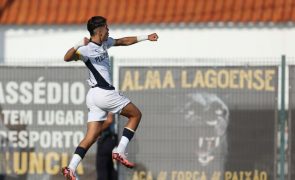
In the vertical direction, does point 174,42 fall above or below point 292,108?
above

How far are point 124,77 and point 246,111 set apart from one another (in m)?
2.07

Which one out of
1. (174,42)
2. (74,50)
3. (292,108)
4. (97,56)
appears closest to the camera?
(74,50)

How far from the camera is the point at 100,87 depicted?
15.3m

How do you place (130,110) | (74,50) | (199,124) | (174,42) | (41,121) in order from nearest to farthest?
(74,50), (130,110), (199,124), (41,121), (174,42)

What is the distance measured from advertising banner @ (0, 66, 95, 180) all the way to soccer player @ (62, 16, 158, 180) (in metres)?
3.35

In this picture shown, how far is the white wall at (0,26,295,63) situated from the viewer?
21672 millimetres

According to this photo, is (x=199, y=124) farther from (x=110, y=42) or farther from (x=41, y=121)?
(x=110, y=42)

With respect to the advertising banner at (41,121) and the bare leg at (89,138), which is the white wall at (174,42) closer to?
the advertising banner at (41,121)

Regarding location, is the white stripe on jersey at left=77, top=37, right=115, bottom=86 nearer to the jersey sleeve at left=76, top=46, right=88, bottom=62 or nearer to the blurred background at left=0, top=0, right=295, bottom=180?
the jersey sleeve at left=76, top=46, right=88, bottom=62

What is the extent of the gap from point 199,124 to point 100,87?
12.6 ft

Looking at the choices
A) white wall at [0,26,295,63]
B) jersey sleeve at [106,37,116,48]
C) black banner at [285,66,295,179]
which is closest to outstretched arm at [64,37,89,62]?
jersey sleeve at [106,37,116,48]

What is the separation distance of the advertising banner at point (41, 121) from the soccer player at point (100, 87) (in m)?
3.35

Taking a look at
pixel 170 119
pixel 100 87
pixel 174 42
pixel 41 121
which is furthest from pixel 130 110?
pixel 174 42

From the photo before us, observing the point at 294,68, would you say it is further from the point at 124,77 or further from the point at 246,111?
the point at 124,77
